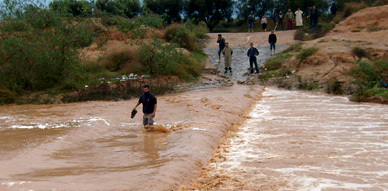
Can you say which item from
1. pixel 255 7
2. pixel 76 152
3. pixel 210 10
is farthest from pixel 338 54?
pixel 210 10

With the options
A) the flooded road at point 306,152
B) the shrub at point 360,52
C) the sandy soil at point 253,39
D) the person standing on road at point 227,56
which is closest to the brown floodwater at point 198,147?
the flooded road at point 306,152

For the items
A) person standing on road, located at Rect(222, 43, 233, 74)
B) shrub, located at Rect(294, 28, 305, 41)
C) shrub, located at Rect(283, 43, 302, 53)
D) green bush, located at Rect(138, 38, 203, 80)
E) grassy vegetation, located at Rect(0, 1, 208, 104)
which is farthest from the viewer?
shrub, located at Rect(294, 28, 305, 41)

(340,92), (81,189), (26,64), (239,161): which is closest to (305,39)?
(340,92)

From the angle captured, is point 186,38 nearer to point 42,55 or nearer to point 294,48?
point 294,48

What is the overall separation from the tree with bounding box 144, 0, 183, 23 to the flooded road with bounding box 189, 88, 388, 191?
29.6 m

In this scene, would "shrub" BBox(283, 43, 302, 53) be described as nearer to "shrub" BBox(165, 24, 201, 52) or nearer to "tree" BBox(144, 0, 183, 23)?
"shrub" BBox(165, 24, 201, 52)

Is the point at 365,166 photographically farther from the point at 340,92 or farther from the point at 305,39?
the point at 305,39

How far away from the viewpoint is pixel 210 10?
4247cm

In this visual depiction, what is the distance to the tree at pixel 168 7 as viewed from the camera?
1655 inches

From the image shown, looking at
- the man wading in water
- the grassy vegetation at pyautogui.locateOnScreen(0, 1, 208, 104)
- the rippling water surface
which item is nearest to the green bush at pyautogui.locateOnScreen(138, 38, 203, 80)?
the grassy vegetation at pyautogui.locateOnScreen(0, 1, 208, 104)

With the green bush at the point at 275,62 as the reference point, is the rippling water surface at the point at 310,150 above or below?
below

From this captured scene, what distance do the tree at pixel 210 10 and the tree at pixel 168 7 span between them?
2.95ft

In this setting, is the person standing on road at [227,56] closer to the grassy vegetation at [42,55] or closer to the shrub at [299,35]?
the grassy vegetation at [42,55]

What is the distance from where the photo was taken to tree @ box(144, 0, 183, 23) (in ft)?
138
